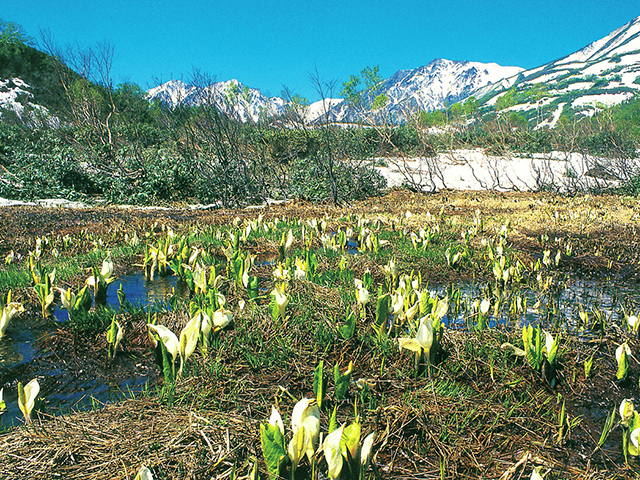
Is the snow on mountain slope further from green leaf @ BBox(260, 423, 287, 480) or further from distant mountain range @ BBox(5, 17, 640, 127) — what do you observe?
green leaf @ BBox(260, 423, 287, 480)

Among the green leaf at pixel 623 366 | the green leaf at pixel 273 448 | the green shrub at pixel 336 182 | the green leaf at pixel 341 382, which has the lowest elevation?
the green leaf at pixel 623 366

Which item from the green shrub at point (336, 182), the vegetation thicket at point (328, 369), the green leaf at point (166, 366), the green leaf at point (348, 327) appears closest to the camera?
the vegetation thicket at point (328, 369)

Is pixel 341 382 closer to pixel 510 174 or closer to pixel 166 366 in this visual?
pixel 166 366

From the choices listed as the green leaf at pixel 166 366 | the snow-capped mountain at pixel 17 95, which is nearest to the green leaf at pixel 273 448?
the green leaf at pixel 166 366

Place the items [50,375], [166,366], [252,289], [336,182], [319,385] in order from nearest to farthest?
[319,385], [166,366], [50,375], [252,289], [336,182]

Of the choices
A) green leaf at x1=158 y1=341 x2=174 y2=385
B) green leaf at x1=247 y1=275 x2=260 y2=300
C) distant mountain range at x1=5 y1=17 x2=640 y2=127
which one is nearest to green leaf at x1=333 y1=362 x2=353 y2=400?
green leaf at x1=158 y1=341 x2=174 y2=385

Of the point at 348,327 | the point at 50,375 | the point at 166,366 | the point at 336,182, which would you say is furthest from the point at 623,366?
the point at 336,182

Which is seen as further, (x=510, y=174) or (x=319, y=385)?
(x=510, y=174)

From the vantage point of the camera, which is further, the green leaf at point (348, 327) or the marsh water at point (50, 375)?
the green leaf at point (348, 327)

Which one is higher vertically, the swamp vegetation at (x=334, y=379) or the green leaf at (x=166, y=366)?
the green leaf at (x=166, y=366)

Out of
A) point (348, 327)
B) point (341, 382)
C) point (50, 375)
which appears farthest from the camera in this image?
point (348, 327)

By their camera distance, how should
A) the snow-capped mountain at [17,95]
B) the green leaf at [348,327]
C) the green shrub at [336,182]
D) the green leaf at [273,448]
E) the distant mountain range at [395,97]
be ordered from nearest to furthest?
the green leaf at [273,448] → the green leaf at [348,327] → the green shrub at [336,182] → the distant mountain range at [395,97] → the snow-capped mountain at [17,95]

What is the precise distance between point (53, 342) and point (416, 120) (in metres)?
14.8

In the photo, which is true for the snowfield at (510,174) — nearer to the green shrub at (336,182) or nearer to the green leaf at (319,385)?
the green shrub at (336,182)
